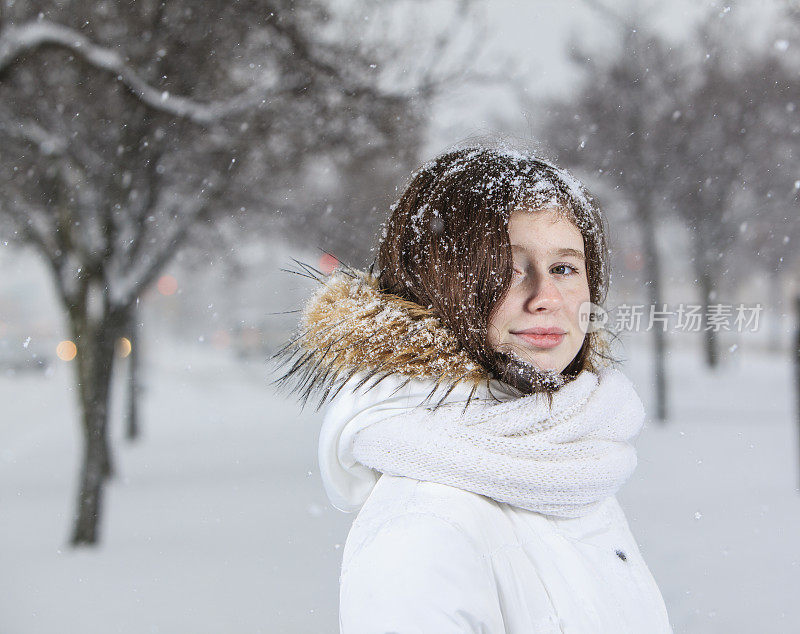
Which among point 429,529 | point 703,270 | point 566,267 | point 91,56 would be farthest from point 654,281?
point 429,529

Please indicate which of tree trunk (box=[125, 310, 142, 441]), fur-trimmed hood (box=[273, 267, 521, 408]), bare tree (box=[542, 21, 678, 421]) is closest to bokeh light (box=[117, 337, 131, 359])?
tree trunk (box=[125, 310, 142, 441])

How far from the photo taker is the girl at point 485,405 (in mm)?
1182

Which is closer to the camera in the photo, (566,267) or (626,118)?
(566,267)

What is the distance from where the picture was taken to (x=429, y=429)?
1263 millimetres

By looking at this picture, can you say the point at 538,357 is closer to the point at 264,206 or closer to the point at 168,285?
the point at 264,206

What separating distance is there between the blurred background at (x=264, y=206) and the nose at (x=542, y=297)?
7.36 feet

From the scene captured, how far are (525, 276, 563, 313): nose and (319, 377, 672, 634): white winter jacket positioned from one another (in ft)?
0.70

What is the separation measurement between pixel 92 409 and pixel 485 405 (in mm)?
5726

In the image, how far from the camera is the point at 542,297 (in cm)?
137

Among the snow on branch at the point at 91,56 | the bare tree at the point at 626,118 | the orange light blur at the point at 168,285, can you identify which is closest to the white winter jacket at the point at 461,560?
the snow on branch at the point at 91,56

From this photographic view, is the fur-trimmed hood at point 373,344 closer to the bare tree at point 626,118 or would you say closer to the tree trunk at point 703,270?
the bare tree at point 626,118

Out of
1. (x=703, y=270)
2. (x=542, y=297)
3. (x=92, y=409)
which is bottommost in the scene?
(x=92, y=409)

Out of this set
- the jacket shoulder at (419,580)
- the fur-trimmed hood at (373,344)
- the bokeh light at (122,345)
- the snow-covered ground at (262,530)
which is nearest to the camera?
the jacket shoulder at (419,580)

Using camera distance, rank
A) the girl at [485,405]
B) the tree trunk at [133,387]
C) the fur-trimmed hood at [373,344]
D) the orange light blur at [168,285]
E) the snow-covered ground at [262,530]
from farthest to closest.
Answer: the orange light blur at [168,285], the tree trunk at [133,387], the snow-covered ground at [262,530], the fur-trimmed hood at [373,344], the girl at [485,405]
